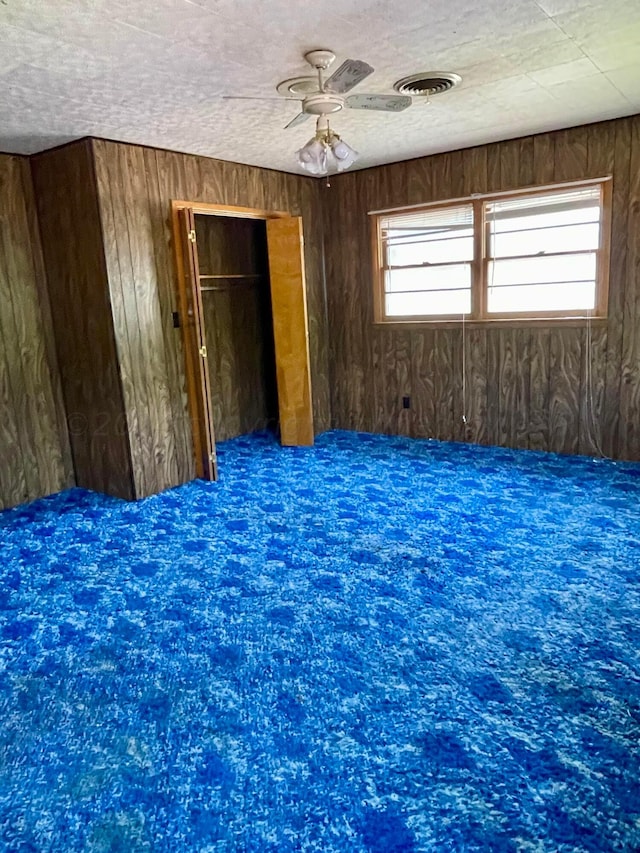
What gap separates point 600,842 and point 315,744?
0.80 meters

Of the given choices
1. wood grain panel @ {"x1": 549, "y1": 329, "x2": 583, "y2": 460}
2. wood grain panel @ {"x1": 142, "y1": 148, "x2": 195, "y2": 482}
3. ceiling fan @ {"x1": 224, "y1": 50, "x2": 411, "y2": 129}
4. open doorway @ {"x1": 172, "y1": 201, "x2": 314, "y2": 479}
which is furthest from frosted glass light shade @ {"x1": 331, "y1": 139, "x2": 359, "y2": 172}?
wood grain panel @ {"x1": 549, "y1": 329, "x2": 583, "y2": 460}

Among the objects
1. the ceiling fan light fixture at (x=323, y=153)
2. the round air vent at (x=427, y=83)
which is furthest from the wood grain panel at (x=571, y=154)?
the ceiling fan light fixture at (x=323, y=153)

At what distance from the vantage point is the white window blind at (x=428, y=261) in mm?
4875

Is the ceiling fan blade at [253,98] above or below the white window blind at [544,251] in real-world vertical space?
above

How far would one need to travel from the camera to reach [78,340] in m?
4.24

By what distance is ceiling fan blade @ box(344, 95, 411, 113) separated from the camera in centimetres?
268

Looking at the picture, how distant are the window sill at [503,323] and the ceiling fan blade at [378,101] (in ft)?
7.42

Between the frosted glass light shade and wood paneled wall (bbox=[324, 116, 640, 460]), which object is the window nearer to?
wood paneled wall (bbox=[324, 116, 640, 460])

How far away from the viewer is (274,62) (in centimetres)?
265

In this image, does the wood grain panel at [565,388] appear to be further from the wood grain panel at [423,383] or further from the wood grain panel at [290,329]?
the wood grain panel at [290,329]

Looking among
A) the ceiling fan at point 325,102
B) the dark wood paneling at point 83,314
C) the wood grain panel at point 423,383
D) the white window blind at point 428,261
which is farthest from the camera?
the wood grain panel at point 423,383

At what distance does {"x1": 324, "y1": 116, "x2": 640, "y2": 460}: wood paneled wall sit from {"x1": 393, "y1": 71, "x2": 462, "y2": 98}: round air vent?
5.15 feet

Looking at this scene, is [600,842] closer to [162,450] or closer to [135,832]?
[135,832]

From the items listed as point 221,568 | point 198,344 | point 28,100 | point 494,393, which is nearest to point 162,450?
point 198,344
